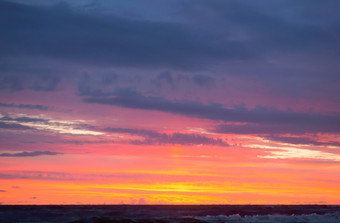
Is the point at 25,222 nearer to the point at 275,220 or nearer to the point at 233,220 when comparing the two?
the point at 233,220

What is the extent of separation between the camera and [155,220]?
46438 mm

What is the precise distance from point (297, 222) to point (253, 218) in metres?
5.76

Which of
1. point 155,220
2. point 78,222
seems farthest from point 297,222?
point 78,222

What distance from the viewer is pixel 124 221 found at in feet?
144

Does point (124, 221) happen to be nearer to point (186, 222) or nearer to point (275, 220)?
point (186, 222)

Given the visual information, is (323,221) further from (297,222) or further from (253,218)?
(253,218)

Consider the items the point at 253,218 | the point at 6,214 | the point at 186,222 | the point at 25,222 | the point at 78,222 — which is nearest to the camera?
the point at 78,222

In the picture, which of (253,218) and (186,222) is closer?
(186,222)

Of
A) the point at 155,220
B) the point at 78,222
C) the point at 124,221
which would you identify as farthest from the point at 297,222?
the point at 78,222

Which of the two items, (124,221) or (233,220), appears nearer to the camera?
(124,221)

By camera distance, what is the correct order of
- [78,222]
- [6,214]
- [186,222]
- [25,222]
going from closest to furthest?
[78,222] < [186,222] < [25,222] < [6,214]

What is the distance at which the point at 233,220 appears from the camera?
165 feet

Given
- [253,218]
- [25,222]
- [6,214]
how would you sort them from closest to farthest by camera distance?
1. [25,222]
2. [253,218]
3. [6,214]

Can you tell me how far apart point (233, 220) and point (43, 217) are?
86.7 ft
